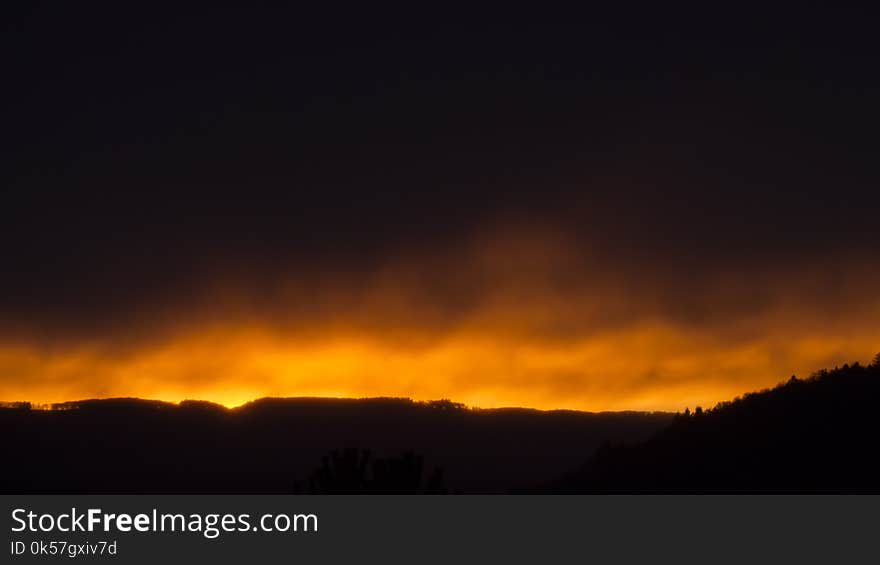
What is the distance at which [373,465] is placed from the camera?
2338 centimetres

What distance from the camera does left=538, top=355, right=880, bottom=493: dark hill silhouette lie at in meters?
22.5

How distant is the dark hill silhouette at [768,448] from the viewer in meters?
22.5

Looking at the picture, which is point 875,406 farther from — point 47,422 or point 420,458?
point 47,422

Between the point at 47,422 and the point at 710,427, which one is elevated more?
the point at 47,422

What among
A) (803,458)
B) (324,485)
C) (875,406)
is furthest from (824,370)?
(324,485)

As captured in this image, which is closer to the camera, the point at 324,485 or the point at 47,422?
the point at 324,485

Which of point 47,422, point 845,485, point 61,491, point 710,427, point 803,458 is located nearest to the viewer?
point 845,485

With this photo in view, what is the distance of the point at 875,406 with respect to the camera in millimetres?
24453

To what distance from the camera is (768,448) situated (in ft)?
79.0
